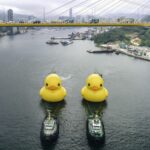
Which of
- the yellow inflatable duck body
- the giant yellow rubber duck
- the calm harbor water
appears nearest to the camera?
the calm harbor water

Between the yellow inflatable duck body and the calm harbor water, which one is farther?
the yellow inflatable duck body

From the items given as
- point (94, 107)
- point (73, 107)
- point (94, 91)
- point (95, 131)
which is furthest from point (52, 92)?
point (95, 131)

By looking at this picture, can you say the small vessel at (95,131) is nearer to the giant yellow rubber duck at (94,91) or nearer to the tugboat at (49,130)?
the tugboat at (49,130)

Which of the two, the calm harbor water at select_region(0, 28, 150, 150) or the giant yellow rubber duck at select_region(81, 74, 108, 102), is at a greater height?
the giant yellow rubber duck at select_region(81, 74, 108, 102)

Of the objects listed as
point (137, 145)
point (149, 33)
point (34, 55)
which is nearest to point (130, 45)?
point (149, 33)

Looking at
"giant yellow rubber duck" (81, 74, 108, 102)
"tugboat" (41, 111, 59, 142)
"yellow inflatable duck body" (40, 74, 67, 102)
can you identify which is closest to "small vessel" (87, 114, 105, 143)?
"tugboat" (41, 111, 59, 142)

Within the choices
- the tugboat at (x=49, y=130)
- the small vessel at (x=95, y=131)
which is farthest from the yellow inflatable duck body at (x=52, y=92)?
the small vessel at (x=95, y=131)

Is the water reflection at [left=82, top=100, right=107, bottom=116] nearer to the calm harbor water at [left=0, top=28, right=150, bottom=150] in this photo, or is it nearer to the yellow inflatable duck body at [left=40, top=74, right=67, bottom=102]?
the calm harbor water at [left=0, top=28, right=150, bottom=150]

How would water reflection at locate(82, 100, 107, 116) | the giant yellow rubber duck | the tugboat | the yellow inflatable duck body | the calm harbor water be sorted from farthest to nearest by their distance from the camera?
1. the giant yellow rubber duck
2. the yellow inflatable duck body
3. water reflection at locate(82, 100, 107, 116)
4. the calm harbor water
5. the tugboat
